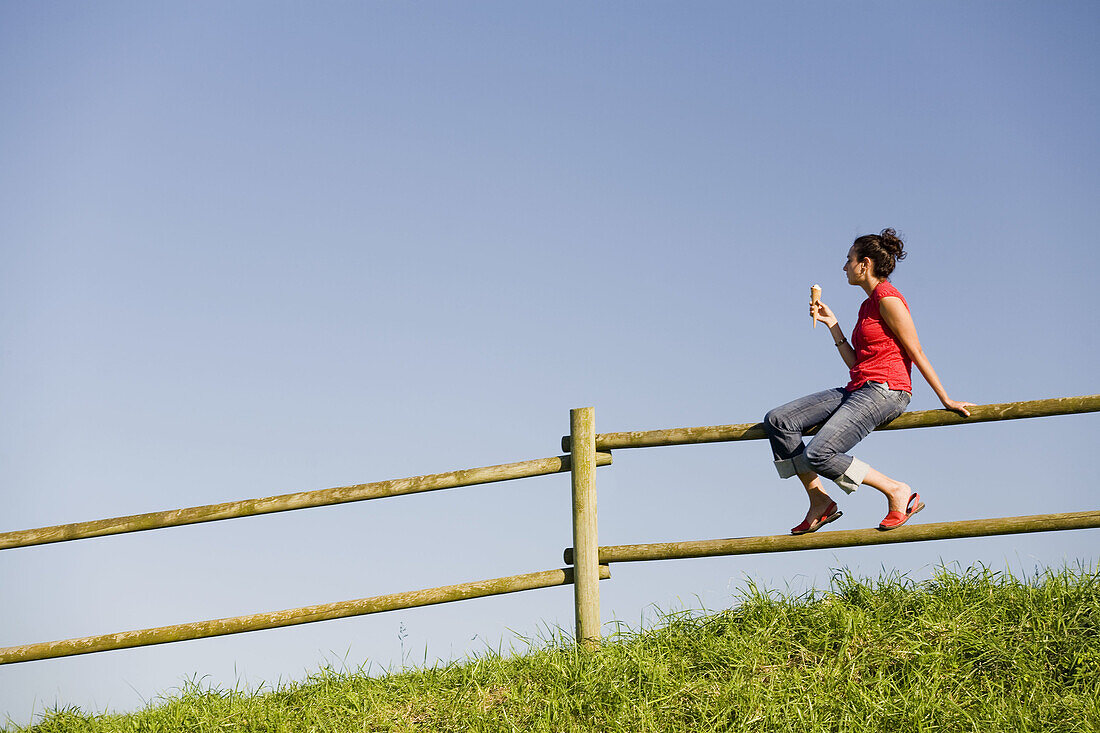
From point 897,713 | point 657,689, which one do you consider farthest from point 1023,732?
point 657,689

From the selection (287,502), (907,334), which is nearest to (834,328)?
(907,334)

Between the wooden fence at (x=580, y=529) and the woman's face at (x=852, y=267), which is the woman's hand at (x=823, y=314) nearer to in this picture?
the woman's face at (x=852, y=267)

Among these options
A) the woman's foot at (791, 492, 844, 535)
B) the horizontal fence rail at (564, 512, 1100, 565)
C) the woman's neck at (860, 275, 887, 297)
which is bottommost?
the horizontal fence rail at (564, 512, 1100, 565)

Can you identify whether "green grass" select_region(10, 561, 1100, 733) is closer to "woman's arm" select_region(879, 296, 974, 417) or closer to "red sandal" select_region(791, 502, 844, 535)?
"red sandal" select_region(791, 502, 844, 535)

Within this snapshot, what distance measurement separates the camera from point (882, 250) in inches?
210

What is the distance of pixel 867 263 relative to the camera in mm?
5348

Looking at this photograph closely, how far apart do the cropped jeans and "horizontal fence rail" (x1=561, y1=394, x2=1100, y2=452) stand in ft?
0.28

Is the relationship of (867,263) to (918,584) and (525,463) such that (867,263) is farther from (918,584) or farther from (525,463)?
(525,463)

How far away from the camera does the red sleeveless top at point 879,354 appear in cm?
514

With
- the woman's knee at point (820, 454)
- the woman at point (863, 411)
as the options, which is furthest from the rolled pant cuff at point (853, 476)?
the woman's knee at point (820, 454)

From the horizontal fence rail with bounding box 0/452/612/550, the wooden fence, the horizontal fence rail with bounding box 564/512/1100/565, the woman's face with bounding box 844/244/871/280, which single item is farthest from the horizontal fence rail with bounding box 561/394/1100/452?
the woman's face with bounding box 844/244/871/280

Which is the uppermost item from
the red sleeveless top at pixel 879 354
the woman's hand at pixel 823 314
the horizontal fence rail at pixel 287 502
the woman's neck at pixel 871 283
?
the woman's neck at pixel 871 283

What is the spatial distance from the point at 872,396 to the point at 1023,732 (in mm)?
A: 1821

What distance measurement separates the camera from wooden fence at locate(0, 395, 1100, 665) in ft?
16.2
